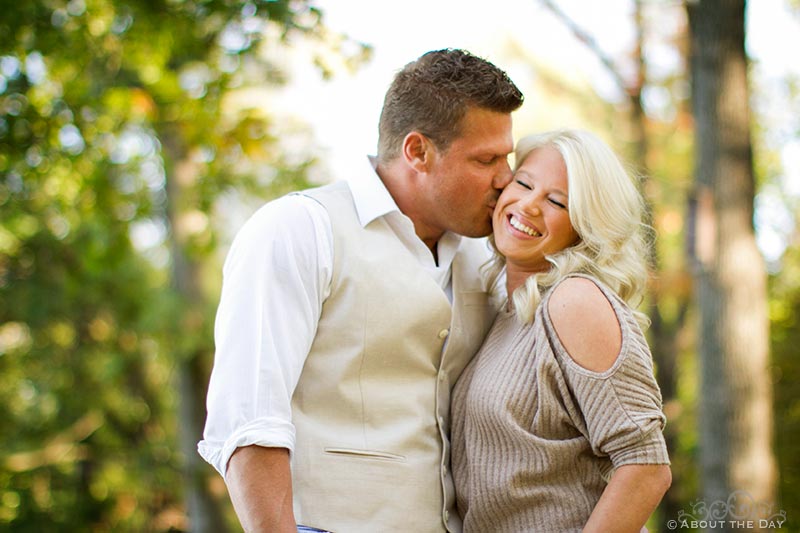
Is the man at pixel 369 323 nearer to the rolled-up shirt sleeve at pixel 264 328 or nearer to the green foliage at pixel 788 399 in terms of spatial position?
the rolled-up shirt sleeve at pixel 264 328

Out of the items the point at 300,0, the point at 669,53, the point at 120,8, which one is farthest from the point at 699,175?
the point at 669,53

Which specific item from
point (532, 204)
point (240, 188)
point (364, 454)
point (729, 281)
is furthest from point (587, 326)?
point (240, 188)

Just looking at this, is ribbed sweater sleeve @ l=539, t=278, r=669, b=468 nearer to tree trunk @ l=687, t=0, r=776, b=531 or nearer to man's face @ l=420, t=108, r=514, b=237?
man's face @ l=420, t=108, r=514, b=237

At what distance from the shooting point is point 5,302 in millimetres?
11250

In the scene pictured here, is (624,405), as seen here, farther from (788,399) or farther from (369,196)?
(788,399)

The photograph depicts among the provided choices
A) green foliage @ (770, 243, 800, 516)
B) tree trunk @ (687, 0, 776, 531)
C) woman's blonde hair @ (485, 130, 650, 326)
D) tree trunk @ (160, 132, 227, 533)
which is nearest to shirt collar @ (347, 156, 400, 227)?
woman's blonde hair @ (485, 130, 650, 326)

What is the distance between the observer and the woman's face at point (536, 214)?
2.56 metres

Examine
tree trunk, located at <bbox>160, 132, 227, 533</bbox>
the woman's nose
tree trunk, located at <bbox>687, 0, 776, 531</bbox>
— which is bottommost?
tree trunk, located at <bbox>160, 132, 227, 533</bbox>

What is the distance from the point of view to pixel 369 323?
241cm

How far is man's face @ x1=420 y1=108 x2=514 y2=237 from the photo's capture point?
8.87 feet

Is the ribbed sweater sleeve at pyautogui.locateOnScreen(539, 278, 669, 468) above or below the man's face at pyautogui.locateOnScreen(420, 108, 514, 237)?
below

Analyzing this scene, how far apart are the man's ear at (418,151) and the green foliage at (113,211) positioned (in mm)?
1601

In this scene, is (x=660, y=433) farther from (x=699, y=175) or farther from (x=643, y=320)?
(x=699, y=175)

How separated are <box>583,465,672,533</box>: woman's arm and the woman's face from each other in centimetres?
69
